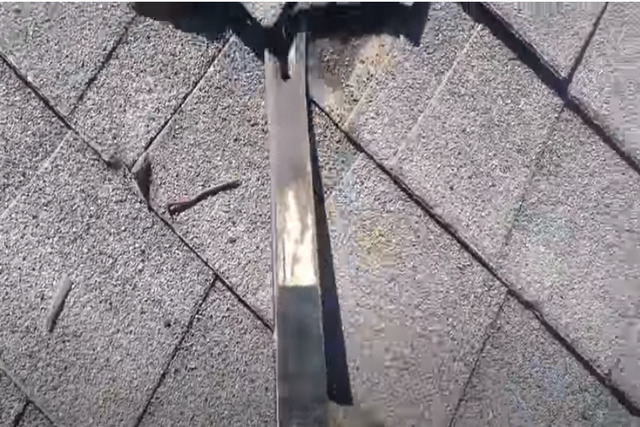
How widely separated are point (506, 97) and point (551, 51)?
5.7 inches

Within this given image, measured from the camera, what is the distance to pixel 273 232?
4.91 ft

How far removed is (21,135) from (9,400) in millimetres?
617

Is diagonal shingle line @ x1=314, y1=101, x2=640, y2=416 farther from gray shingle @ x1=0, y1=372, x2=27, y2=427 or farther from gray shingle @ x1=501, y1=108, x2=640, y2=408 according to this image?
gray shingle @ x1=0, y1=372, x2=27, y2=427

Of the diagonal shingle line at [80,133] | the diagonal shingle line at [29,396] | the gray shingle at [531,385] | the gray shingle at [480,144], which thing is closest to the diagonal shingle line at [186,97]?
the diagonal shingle line at [80,133]

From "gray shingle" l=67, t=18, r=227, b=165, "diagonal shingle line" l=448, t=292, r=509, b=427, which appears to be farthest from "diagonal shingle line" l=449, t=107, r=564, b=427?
"gray shingle" l=67, t=18, r=227, b=165

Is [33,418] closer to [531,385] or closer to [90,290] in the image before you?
[90,290]

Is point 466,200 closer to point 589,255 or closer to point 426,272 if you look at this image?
point 426,272

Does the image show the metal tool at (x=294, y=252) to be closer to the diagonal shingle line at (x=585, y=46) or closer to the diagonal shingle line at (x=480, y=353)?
the diagonal shingle line at (x=480, y=353)

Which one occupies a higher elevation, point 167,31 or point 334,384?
point 167,31

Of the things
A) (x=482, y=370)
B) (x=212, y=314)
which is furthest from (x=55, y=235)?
(x=482, y=370)

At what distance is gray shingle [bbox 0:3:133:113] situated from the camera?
1.54 metres

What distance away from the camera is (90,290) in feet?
5.04

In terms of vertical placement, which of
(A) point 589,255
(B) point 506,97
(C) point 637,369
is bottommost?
(C) point 637,369

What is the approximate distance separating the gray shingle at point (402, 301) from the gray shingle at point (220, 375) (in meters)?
0.21
